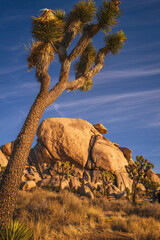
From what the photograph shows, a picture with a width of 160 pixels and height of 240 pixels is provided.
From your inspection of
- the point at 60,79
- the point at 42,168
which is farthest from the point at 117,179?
the point at 60,79

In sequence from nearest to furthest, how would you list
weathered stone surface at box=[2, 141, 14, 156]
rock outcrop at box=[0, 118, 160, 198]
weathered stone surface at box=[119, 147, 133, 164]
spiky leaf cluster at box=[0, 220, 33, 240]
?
1. spiky leaf cluster at box=[0, 220, 33, 240]
2. rock outcrop at box=[0, 118, 160, 198]
3. weathered stone surface at box=[2, 141, 14, 156]
4. weathered stone surface at box=[119, 147, 133, 164]

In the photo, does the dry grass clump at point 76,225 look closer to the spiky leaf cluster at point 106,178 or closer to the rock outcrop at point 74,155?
the spiky leaf cluster at point 106,178

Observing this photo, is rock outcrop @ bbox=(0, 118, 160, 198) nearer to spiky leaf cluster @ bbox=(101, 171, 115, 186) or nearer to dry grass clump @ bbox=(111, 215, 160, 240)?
spiky leaf cluster @ bbox=(101, 171, 115, 186)

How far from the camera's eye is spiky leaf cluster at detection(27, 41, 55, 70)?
8250mm

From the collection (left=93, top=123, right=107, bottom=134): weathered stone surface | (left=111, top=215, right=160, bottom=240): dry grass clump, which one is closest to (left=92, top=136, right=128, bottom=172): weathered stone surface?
(left=93, top=123, right=107, bottom=134): weathered stone surface

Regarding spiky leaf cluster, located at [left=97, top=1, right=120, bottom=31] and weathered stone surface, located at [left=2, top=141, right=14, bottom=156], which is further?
weathered stone surface, located at [left=2, top=141, right=14, bottom=156]

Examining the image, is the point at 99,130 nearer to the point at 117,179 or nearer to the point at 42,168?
the point at 117,179

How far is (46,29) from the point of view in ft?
28.3

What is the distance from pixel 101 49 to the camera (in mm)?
10711

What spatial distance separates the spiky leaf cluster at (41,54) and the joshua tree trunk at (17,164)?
2.09 m

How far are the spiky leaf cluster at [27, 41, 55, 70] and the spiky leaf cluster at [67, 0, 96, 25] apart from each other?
8.68ft

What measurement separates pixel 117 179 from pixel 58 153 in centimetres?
900

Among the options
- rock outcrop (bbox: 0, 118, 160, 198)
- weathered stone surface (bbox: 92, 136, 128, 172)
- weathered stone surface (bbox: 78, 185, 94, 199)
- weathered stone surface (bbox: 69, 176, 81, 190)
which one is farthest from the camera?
weathered stone surface (bbox: 92, 136, 128, 172)

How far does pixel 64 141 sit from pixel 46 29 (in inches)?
711
